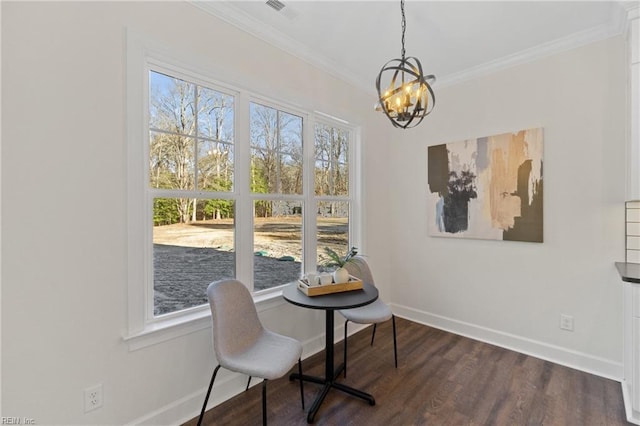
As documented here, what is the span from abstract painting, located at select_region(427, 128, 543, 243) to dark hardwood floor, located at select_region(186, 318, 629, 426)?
1.20 m

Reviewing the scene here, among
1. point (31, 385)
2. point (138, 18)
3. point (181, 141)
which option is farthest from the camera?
point (181, 141)

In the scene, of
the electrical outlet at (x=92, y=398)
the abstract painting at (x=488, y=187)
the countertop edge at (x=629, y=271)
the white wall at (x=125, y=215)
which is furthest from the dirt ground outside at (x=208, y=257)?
the countertop edge at (x=629, y=271)

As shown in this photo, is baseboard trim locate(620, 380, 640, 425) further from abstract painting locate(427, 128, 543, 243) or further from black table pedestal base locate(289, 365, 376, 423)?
black table pedestal base locate(289, 365, 376, 423)

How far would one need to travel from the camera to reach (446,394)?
218 cm

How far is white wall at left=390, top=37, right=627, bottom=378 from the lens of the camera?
7.91 feet

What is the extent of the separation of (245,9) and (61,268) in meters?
2.11

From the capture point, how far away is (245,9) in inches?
85.4

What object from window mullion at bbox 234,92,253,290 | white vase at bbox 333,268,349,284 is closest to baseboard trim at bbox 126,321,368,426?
window mullion at bbox 234,92,253,290

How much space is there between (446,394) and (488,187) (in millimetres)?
2028

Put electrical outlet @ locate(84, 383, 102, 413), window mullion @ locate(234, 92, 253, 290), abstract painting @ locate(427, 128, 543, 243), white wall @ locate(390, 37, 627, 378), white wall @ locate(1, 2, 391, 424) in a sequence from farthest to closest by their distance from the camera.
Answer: abstract painting @ locate(427, 128, 543, 243)
white wall @ locate(390, 37, 627, 378)
window mullion @ locate(234, 92, 253, 290)
electrical outlet @ locate(84, 383, 102, 413)
white wall @ locate(1, 2, 391, 424)

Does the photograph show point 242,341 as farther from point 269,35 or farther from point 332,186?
point 269,35

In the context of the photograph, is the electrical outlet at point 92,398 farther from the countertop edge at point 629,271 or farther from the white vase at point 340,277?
the countertop edge at point 629,271

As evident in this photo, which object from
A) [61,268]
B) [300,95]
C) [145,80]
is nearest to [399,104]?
[300,95]

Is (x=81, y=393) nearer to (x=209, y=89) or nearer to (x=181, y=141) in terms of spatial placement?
(x=181, y=141)
